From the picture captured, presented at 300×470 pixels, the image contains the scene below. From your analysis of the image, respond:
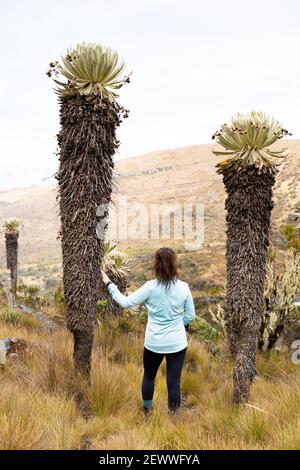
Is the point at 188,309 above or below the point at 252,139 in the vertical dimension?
below

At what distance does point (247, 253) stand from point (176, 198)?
2832 inches

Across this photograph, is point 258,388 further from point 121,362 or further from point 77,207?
point 77,207

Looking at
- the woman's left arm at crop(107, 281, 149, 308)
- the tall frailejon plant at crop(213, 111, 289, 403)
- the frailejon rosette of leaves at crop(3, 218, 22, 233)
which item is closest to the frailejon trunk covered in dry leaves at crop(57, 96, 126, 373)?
the woman's left arm at crop(107, 281, 149, 308)

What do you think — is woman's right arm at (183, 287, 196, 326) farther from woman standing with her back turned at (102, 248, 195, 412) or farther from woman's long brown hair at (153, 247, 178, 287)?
woman's long brown hair at (153, 247, 178, 287)

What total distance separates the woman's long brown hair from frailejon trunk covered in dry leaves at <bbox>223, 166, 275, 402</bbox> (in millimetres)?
1773

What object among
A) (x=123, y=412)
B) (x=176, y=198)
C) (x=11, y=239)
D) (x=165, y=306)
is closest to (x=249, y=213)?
(x=165, y=306)

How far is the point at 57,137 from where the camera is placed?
622cm

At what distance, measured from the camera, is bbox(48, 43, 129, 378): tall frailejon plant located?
233 inches

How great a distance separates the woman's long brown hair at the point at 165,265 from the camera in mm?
4855

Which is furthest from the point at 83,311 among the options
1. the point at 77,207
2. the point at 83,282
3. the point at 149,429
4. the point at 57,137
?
the point at 57,137

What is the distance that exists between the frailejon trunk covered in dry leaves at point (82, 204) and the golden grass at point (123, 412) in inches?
22.7

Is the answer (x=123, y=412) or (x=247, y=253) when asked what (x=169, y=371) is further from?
(x=247, y=253)

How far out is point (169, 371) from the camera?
509 cm
